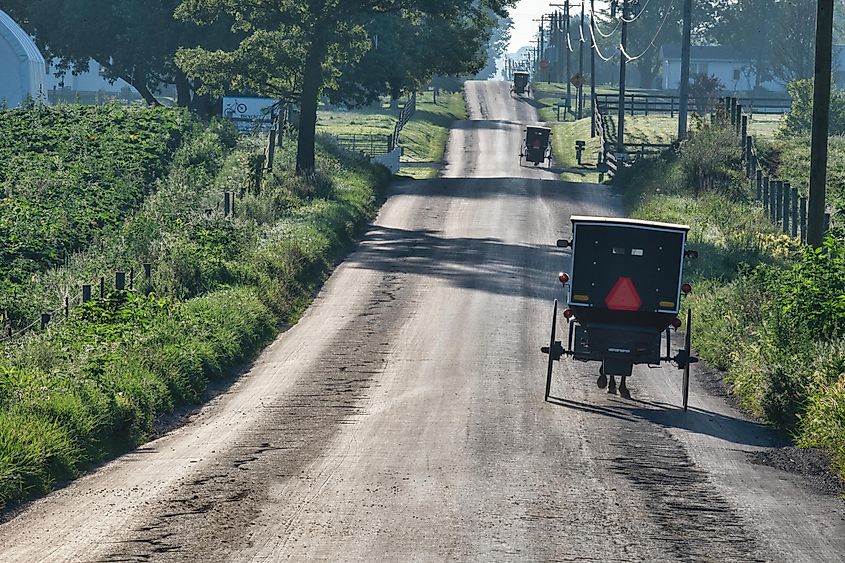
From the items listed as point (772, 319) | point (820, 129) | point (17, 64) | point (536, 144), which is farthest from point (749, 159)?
point (17, 64)

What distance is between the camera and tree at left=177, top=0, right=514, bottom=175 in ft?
146

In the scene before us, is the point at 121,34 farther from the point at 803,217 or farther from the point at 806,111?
the point at 806,111

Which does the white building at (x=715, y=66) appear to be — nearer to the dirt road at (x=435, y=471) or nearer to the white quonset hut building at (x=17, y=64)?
the white quonset hut building at (x=17, y=64)

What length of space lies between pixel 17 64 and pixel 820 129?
180 feet

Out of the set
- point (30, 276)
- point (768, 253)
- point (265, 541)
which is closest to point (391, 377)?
point (265, 541)

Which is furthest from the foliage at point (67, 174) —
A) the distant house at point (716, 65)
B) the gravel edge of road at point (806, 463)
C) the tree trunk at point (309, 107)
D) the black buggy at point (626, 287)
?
the distant house at point (716, 65)

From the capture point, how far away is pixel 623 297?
60.4ft

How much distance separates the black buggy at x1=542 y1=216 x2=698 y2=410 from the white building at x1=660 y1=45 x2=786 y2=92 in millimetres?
168465

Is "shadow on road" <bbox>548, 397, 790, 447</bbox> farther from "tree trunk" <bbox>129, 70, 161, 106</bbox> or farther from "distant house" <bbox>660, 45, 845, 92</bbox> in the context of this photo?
"distant house" <bbox>660, 45, 845, 92</bbox>

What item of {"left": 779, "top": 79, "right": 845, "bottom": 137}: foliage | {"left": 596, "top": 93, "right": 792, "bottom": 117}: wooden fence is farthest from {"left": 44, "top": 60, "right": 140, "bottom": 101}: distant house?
{"left": 779, "top": 79, "right": 845, "bottom": 137}: foliage

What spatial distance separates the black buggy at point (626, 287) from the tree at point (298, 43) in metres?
26.7

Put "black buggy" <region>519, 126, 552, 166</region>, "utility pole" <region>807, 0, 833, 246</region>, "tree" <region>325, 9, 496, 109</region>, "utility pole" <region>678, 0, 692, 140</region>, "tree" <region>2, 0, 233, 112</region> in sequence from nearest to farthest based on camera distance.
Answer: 1. "utility pole" <region>807, 0, 833, 246</region>
2. "tree" <region>325, 9, 496, 109</region>
3. "utility pole" <region>678, 0, 692, 140</region>
4. "tree" <region>2, 0, 233, 112</region>
5. "black buggy" <region>519, 126, 552, 166</region>

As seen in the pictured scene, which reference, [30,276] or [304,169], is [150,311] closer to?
[30,276]

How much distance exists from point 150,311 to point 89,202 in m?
15.7
